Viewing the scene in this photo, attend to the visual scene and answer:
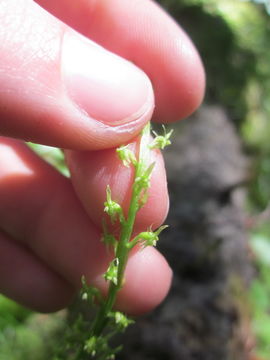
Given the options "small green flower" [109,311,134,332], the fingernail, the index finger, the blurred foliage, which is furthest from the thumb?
the blurred foliage

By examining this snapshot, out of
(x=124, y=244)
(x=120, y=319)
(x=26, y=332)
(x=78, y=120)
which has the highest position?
(x=78, y=120)

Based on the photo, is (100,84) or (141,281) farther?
(141,281)

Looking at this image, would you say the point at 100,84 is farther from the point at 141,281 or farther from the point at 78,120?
the point at 141,281

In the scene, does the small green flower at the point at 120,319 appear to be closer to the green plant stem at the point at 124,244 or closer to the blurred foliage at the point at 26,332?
the green plant stem at the point at 124,244

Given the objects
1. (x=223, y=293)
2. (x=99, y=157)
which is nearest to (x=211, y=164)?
(x=223, y=293)

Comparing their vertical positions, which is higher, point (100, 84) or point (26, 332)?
point (100, 84)

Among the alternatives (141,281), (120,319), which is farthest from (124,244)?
(141,281)

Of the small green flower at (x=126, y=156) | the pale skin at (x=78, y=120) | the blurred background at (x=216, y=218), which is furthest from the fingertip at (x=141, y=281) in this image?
the small green flower at (x=126, y=156)
